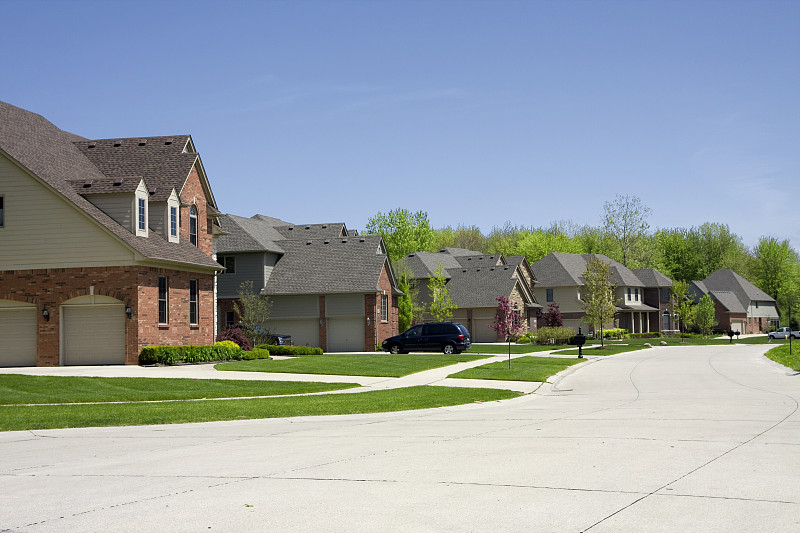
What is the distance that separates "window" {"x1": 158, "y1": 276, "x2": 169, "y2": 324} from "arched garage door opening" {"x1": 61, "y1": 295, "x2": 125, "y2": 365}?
204cm

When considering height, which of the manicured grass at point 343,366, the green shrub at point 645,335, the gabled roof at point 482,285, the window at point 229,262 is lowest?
the green shrub at point 645,335

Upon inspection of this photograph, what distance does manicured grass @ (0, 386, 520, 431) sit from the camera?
16.5 meters

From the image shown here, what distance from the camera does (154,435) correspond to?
14.6m

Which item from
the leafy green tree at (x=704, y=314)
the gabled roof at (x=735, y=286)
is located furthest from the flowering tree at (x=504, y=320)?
the gabled roof at (x=735, y=286)

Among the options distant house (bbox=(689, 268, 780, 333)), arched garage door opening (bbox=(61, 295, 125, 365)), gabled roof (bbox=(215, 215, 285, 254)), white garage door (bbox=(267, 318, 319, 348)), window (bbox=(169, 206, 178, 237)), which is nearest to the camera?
arched garage door opening (bbox=(61, 295, 125, 365))

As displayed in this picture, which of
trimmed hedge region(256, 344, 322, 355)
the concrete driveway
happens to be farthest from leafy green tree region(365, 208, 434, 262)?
the concrete driveway

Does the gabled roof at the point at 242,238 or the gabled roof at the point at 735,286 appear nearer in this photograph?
the gabled roof at the point at 242,238

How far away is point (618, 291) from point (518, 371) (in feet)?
207

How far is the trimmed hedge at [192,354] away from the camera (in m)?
31.7

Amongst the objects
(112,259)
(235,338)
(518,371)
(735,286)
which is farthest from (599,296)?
(735,286)

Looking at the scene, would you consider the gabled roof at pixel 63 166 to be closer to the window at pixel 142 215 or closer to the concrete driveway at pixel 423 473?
the window at pixel 142 215

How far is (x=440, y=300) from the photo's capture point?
69.8 metres

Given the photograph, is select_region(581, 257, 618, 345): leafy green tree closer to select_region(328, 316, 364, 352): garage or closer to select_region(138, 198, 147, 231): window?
select_region(328, 316, 364, 352): garage

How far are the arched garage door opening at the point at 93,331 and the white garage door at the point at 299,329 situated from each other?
21.7m
